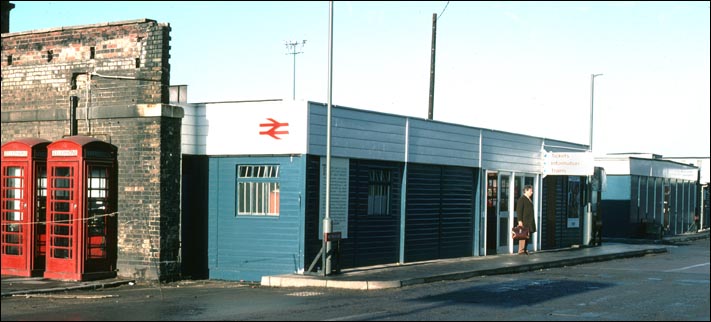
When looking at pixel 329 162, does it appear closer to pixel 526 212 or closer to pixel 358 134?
pixel 358 134

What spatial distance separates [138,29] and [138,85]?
1162mm

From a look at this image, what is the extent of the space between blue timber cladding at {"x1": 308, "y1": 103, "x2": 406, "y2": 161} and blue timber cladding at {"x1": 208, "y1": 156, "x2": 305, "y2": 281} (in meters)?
0.76

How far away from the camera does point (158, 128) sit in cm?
1866

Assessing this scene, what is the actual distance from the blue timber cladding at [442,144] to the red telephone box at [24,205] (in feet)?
28.2

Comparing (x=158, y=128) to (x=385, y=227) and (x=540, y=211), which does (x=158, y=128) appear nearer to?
(x=385, y=227)

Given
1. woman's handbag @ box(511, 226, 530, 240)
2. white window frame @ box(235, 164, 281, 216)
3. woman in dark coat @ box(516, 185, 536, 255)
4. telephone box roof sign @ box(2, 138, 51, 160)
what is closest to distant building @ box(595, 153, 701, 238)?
woman's handbag @ box(511, 226, 530, 240)

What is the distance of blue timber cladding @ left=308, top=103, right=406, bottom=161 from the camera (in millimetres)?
19078

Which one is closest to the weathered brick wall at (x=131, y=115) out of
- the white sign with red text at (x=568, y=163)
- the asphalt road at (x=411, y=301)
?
the asphalt road at (x=411, y=301)

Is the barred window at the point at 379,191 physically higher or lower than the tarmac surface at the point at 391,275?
higher

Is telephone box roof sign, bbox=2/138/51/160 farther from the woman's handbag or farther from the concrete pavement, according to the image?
the woman's handbag

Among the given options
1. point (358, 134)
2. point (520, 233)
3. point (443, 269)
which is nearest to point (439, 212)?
point (520, 233)

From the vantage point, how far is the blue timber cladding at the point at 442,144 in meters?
22.6

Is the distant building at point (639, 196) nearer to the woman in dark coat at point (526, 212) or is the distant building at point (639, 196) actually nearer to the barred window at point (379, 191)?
the woman in dark coat at point (526, 212)

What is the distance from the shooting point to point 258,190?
19.4m
